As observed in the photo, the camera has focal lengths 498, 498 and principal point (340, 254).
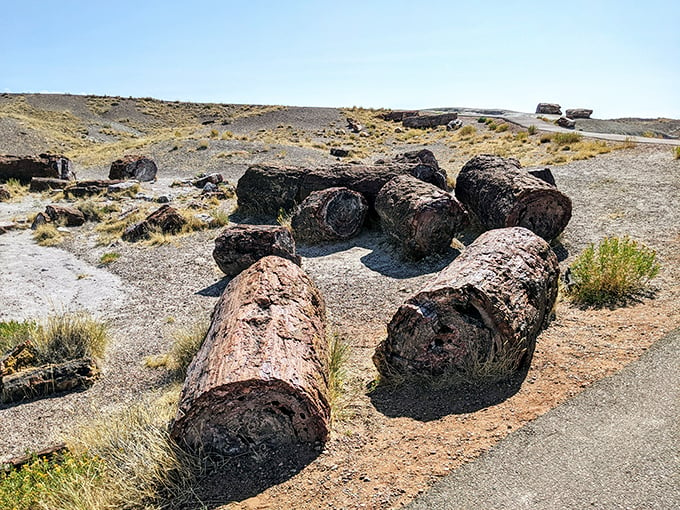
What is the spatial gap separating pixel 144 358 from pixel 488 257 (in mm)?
5146

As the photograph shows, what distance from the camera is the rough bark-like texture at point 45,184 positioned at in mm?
22906

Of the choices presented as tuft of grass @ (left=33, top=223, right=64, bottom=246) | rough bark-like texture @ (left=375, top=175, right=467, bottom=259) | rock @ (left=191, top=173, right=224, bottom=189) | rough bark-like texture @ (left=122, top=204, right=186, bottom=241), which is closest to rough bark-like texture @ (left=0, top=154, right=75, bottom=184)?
rock @ (left=191, top=173, right=224, bottom=189)

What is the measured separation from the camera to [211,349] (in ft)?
15.2

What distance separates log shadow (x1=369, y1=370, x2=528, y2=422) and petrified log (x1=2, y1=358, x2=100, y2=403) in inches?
162

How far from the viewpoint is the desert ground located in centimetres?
402

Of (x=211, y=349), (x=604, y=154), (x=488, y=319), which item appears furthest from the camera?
(x=604, y=154)

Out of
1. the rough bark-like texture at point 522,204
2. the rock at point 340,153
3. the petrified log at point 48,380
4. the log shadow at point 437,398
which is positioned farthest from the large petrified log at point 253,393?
the rock at point 340,153

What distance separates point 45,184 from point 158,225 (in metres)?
12.1

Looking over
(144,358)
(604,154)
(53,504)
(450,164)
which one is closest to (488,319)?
(53,504)

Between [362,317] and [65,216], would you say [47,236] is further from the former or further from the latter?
[362,317]

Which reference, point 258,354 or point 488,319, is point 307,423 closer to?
point 258,354

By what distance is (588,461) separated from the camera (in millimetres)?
3688

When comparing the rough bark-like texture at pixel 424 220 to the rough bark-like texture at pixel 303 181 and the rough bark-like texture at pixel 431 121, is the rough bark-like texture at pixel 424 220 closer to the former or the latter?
the rough bark-like texture at pixel 303 181

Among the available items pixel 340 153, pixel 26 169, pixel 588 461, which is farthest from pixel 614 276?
pixel 26 169
